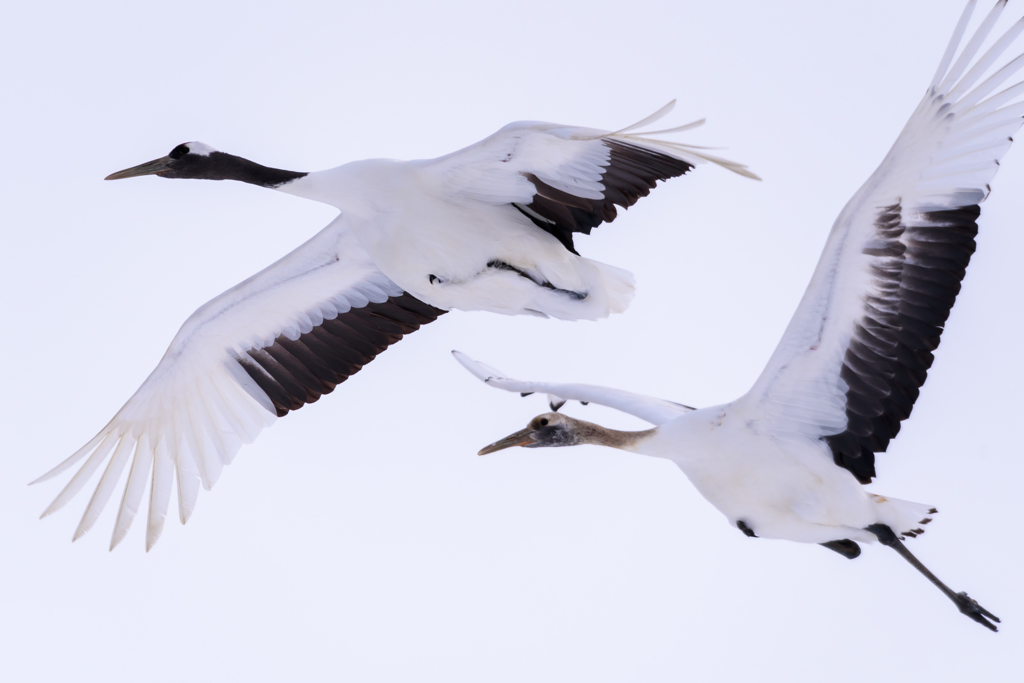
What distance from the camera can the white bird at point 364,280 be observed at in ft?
23.7

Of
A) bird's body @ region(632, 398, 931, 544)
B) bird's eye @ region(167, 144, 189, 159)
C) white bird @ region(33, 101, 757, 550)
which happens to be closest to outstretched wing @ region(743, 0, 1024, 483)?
bird's body @ region(632, 398, 931, 544)

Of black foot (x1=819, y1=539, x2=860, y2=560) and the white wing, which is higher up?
the white wing

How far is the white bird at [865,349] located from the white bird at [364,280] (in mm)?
899

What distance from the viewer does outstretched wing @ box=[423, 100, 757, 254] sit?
690 cm

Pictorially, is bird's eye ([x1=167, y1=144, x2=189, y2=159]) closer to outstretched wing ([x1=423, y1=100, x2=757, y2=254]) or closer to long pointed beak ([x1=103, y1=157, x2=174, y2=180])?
long pointed beak ([x1=103, y1=157, x2=174, y2=180])

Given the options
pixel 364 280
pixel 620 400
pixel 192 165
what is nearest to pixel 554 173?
pixel 620 400

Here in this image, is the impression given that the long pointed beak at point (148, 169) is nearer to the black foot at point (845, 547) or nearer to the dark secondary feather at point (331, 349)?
the dark secondary feather at point (331, 349)

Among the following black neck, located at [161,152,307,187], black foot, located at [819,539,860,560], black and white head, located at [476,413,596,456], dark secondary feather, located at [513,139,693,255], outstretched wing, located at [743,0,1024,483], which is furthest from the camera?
black and white head, located at [476,413,596,456]

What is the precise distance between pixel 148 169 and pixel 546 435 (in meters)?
2.95

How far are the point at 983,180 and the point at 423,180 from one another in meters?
2.90

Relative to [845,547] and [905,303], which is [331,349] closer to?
[845,547]

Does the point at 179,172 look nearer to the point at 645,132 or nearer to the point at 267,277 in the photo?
the point at 267,277

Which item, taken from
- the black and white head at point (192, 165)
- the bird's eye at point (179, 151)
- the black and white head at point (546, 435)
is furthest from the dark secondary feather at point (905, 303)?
the bird's eye at point (179, 151)

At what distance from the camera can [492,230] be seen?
7.57 meters
